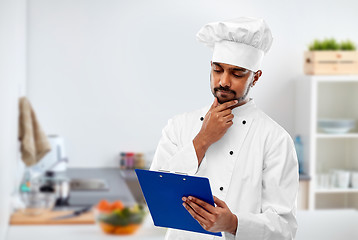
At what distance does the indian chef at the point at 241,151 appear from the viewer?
1.32 meters

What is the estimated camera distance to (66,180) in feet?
10.6

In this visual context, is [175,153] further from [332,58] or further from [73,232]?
[332,58]

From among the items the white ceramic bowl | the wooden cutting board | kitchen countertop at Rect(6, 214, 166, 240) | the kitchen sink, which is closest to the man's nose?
kitchen countertop at Rect(6, 214, 166, 240)

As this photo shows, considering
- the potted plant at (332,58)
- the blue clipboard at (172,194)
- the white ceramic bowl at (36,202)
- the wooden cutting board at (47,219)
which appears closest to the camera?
the blue clipboard at (172,194)

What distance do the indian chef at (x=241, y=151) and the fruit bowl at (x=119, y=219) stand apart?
0.64 m

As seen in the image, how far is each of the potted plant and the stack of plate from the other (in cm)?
35

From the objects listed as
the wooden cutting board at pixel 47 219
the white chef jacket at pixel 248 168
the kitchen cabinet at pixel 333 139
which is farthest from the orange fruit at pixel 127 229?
the kitchen cabinet at pixel 333 139

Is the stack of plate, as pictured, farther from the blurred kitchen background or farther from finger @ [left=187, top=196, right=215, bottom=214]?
finger @ [left=187, top=196, right=215, bottom=214]

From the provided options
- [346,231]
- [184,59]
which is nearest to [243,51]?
[346,231]

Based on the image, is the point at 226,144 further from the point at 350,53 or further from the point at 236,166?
the point at 350,53

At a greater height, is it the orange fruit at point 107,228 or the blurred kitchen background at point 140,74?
the blurred kitchen background at point 140,74

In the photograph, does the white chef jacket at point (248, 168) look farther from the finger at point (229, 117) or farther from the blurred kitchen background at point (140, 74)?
the blurred kitchen background at point (140, 74)

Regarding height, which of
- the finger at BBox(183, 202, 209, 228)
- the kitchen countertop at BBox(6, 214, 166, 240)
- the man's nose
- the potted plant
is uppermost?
the potted plant

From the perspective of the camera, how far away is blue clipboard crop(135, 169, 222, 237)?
3.89 feet
